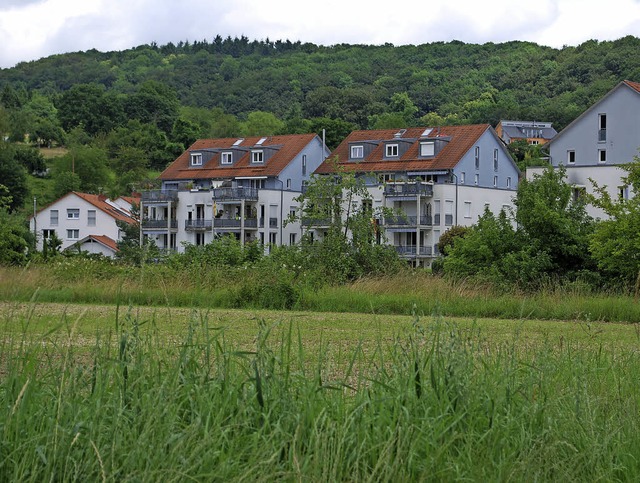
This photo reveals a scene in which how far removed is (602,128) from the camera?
222 ft

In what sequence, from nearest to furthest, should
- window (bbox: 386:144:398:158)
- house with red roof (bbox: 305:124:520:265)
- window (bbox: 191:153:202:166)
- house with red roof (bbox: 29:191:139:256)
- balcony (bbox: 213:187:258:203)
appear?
1. house with red roof (bbox: 305:124:520:265)
2. window (bbox: 386:144:398:158)
3. balcony (bbox: 213:187:258:203)
4. house with red roof (bbox: 29:191:139:256)
5. window (bbox: 191:153:202:166)

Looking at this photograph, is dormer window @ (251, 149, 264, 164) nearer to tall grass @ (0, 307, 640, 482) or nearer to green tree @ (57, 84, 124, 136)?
green tree @ (57, 84, 124, 136)

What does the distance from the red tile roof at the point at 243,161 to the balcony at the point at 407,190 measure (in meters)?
13.2

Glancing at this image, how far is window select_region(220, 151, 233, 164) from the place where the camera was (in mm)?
87812

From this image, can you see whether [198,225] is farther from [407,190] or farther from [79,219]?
[407,190]

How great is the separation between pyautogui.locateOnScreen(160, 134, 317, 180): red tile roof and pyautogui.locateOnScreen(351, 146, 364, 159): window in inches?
193

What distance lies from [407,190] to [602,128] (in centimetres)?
1344

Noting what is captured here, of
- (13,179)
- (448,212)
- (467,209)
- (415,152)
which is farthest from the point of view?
(13,179)

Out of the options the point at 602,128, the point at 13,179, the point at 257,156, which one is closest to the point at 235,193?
the point at 257,156

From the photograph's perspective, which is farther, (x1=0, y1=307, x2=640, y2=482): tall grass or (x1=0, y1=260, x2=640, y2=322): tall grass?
(x1=0, y1=260, x2=640, y2=322): tall grass

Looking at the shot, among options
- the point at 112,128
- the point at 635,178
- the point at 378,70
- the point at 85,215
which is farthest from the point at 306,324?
the point at 378,70

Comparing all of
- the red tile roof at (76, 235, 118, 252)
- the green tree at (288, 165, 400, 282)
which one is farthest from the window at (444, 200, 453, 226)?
the green tree at (288, 165, 400, 282)

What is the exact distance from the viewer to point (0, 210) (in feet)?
144

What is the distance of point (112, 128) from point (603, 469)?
144m
